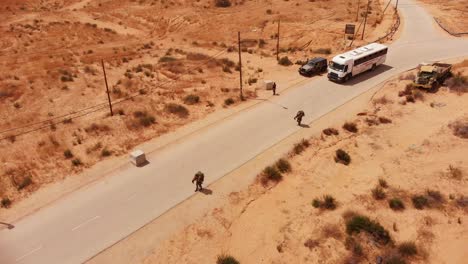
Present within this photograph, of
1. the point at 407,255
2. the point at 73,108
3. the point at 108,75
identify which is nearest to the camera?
the point at 407,255

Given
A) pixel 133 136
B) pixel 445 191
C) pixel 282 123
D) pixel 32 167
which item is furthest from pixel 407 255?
pixel 32 167

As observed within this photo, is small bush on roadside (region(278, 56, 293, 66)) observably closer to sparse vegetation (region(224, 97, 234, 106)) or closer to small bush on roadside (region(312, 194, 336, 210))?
sparse vegetation (region(224, 97, 234, 106))

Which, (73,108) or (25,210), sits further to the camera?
(73,108)

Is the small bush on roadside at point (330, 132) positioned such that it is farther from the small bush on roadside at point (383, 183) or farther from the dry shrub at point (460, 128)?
the dry shrub at point (460, 128)

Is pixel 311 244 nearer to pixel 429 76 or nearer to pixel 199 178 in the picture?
pixel 199 178

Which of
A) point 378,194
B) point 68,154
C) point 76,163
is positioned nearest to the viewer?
point 378,194

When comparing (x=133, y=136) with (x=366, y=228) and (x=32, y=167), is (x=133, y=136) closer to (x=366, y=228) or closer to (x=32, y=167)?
(x=32, y=167)

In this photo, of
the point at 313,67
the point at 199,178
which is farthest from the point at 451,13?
the point at 199,178
